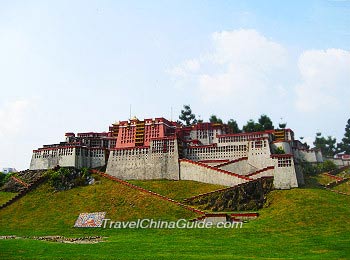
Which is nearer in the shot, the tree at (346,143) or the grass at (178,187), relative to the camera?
the grass at (178,187)

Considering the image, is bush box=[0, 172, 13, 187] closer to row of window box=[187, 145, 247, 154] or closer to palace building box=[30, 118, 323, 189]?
palace building box=[30, 118, 323, 189]

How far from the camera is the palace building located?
6194 cm

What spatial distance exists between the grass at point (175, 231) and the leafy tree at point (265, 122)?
44.5 metres

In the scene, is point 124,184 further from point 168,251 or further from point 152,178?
point 168,251

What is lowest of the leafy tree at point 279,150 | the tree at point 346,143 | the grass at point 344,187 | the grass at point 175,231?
the grass at point 175,231

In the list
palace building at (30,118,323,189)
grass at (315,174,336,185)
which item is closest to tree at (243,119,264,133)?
palace building at (30,118,323,189)

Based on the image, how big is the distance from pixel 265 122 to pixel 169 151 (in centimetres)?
3531

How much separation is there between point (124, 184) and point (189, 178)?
1087 centimetres

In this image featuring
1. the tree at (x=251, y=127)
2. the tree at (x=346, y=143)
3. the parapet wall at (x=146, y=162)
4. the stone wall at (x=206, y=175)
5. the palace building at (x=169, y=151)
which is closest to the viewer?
the stone wall at (x=206, y=175)

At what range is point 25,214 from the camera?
47.8 metres

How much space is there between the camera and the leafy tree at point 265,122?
298ft

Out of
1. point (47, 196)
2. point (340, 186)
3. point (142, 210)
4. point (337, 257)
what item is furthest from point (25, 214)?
point (340, 186)

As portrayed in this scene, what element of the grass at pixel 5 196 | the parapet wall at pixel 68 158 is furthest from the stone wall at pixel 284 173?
the grass at pixel 5 196

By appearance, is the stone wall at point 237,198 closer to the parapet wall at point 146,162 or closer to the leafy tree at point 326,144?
the parapet wall at point 146,162
